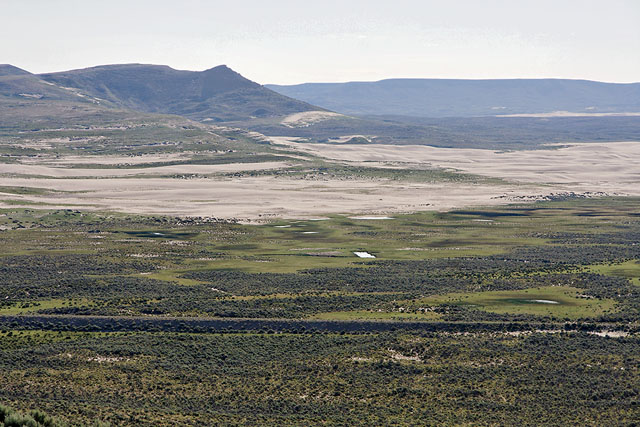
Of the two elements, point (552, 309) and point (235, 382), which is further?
point (552, 309)

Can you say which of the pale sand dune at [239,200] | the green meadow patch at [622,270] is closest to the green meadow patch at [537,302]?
the green meadow patch at [622,270]

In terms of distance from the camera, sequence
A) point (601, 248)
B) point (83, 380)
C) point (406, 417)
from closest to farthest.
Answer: point (406, 417), point (83, 380), point (601, 248)

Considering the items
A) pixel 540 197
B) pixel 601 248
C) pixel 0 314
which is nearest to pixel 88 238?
pixel 0 314

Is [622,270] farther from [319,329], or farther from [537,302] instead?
[319,329]

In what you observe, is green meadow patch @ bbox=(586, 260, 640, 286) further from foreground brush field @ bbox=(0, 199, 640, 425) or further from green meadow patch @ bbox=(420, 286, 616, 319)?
green meadow patch @ bbox=(420, 286, 616, 319)

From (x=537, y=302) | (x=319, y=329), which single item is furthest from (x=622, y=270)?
(x=319, y=329)

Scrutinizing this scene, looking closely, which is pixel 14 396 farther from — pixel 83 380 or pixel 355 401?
pixel 355 401

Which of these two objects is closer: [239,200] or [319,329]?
[319,329]

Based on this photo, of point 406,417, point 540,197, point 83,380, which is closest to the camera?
point 406,417

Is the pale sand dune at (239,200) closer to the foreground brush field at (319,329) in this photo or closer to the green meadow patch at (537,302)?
the foreground brush field at (319,329)
